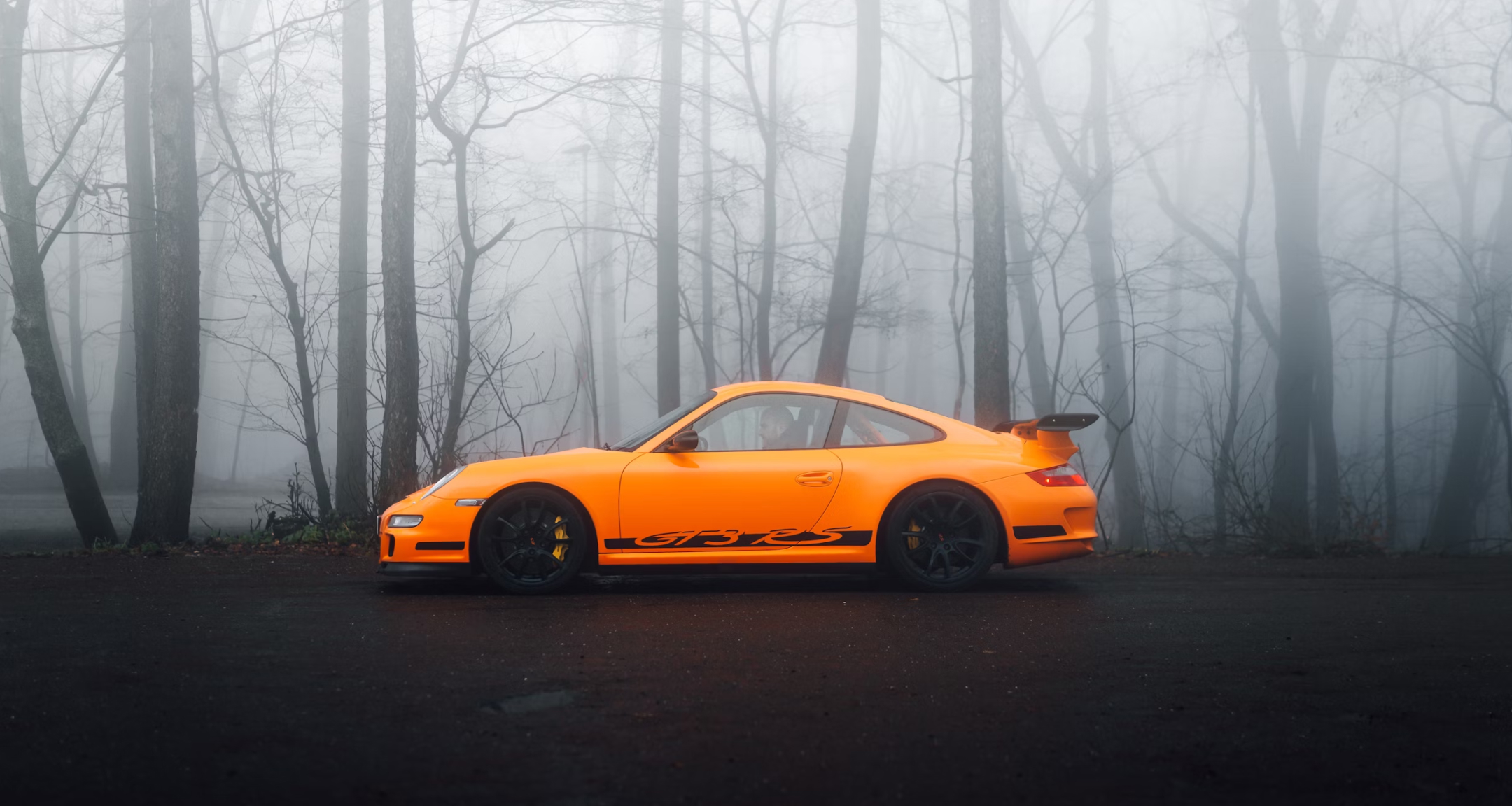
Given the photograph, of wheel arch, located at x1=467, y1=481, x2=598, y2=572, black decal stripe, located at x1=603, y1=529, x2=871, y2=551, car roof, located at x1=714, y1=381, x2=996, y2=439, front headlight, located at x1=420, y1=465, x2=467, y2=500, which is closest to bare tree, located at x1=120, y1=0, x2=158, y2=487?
front headlight, located at x1=420, y1=465, x2=467, y2=500

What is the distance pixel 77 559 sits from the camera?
10023 millimetres

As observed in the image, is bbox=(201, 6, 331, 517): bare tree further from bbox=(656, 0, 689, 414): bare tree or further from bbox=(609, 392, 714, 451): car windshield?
bbox=(609, 392, 714, 451): car windshield

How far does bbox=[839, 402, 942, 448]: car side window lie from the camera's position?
7.91 meters

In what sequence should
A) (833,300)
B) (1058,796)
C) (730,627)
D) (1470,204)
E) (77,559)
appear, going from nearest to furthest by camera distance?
1. (1058,796)
2. (730,627)
3. (77,559)
4. (833,300)
5. (1470,204)

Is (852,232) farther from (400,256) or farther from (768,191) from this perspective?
(400,256)

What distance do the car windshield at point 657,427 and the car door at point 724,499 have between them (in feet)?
Answer: 0.64

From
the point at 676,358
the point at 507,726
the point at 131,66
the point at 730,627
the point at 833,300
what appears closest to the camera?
the point at 507,726

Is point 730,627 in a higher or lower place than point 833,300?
lower

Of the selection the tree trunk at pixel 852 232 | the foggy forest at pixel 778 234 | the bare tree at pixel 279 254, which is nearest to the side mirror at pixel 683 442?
the foggy forest at pixel 778 234

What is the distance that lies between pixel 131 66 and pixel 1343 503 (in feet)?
49.7

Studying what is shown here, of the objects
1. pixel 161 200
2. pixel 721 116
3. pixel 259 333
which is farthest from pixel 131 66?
pixel 259 333

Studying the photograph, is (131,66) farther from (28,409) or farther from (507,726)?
(28,409)

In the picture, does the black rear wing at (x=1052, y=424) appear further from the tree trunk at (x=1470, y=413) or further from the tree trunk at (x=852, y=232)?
the tree trunk at (x=1470, y=413)

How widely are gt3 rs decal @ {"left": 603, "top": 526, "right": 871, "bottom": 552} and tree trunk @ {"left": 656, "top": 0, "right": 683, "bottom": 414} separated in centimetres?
1099
